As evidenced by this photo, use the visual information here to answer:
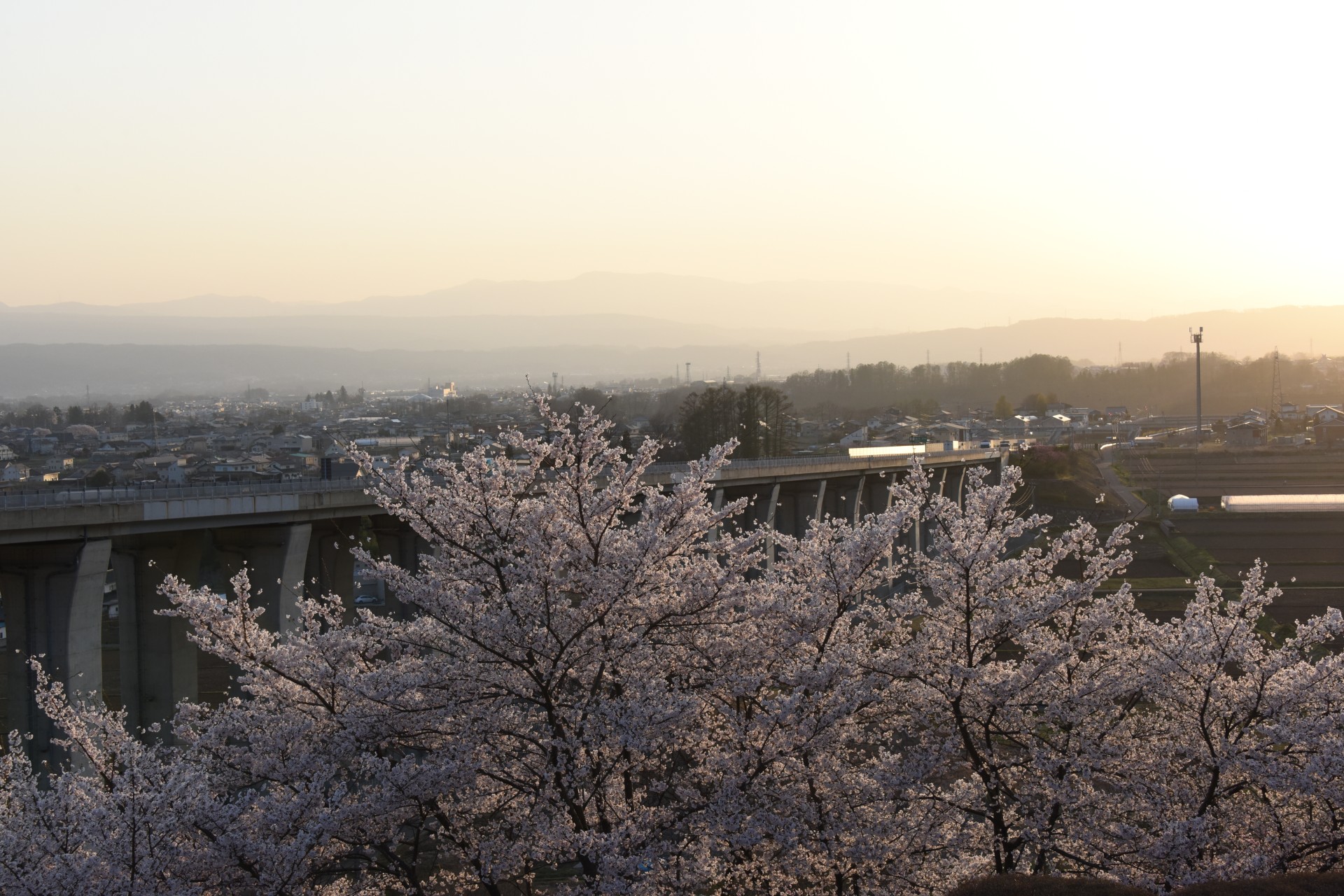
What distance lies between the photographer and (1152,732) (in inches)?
516

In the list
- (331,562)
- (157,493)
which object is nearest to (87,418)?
(331,562)

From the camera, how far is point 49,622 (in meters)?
21.8

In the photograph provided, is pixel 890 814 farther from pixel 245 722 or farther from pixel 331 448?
pixel 331 448

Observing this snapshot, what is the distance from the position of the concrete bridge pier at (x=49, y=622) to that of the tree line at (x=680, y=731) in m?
9.12

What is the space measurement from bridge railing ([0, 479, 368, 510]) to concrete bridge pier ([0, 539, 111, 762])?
0.82 m

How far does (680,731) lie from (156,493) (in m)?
16.3

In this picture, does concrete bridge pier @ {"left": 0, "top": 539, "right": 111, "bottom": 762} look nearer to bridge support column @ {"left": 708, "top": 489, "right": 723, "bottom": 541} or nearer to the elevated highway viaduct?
the elevated highway viaduct

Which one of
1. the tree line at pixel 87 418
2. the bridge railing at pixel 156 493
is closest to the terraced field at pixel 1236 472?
the bridge railing at pixel 156 493

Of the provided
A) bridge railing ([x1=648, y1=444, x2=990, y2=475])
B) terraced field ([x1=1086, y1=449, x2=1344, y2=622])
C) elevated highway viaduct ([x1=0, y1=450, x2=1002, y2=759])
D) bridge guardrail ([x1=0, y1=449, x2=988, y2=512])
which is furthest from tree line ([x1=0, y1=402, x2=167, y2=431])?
terraced field ([x1=1086, y1=449, x2=1344, y2=622])

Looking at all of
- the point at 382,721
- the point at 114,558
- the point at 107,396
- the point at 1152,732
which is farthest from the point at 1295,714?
the point at 107,396

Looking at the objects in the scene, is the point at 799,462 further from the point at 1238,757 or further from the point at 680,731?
the point at 680,731

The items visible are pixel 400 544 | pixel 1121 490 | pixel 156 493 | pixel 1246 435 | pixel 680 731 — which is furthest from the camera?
pixel 1246 435

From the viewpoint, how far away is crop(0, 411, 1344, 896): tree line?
36.8ft

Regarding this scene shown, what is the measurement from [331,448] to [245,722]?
4436cm
